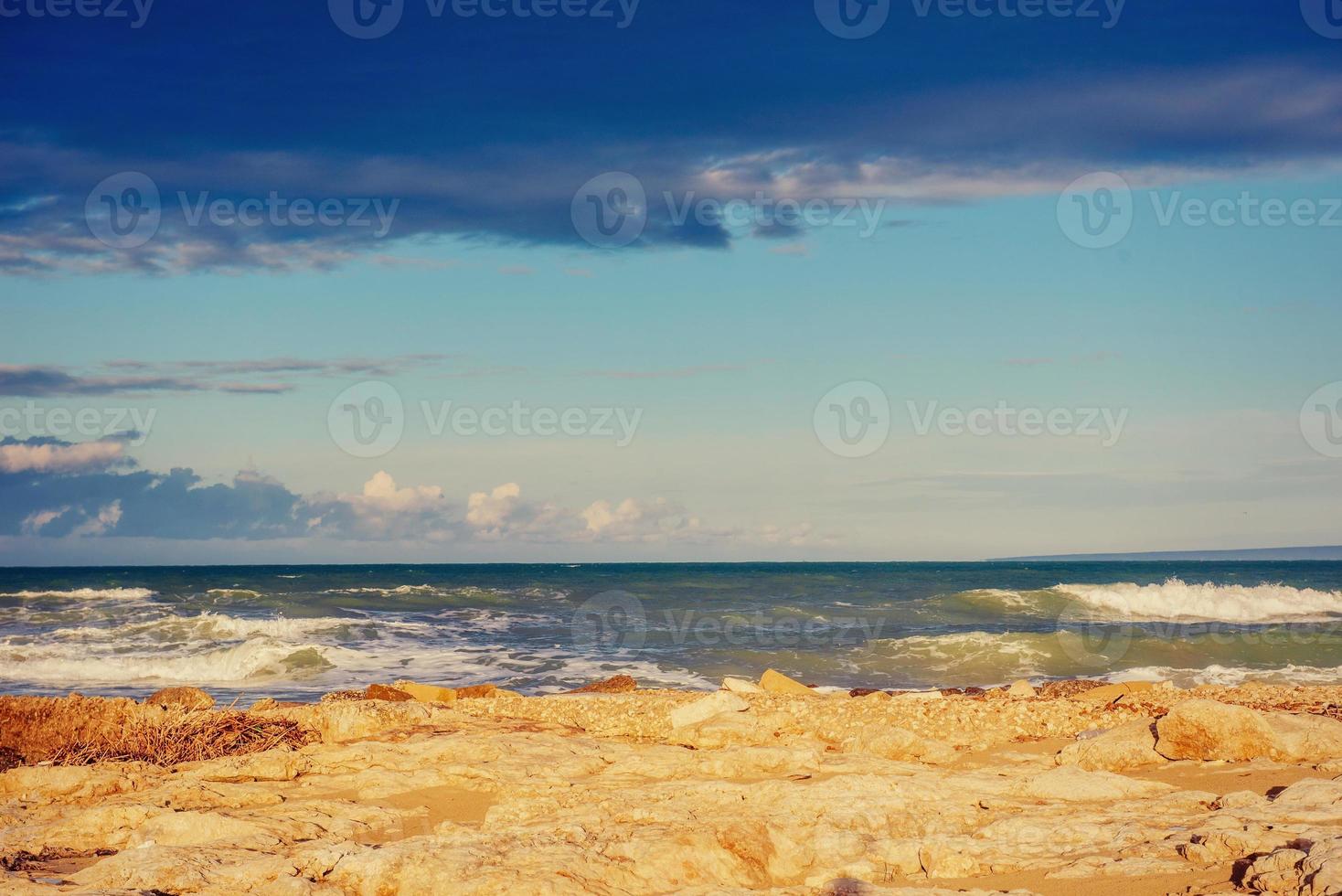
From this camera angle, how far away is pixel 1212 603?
4156cm

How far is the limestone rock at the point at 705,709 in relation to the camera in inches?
370

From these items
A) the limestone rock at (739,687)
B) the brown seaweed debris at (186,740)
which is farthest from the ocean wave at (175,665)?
the brown seaweed debris at (186,740)

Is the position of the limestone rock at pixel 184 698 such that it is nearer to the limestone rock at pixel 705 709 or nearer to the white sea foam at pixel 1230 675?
the limestone rock at pixel 705 709

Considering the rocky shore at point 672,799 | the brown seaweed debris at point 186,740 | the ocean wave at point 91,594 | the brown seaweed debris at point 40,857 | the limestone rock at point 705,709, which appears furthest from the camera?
the ocean wave at point 91,594

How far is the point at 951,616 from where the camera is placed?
121 ft

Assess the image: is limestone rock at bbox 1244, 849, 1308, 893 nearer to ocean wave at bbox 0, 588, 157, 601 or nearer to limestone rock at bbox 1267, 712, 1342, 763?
limestone rock at bbox 1267, 712, 1342, 763

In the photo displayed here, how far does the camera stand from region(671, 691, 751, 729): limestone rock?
9.39 meters

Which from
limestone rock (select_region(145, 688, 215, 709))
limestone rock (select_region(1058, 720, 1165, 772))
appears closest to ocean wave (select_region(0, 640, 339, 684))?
limestone rock (select_region(145, 688, 215, 709))

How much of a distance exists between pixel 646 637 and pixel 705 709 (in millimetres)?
17149

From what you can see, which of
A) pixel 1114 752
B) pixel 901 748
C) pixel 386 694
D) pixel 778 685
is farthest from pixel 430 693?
pixel 1114 752

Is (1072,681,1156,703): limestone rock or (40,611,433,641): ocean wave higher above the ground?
(1072,681,1156,703): limestone rock

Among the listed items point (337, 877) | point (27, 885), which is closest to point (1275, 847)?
point (337, 877)

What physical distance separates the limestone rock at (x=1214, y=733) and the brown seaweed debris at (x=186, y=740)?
7.00 meters

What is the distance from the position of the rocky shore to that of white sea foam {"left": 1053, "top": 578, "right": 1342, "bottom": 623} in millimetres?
33898
